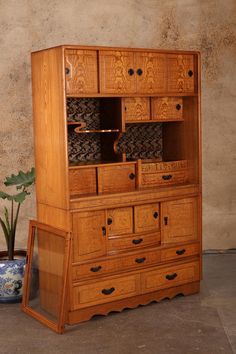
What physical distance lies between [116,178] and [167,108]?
2.52ft

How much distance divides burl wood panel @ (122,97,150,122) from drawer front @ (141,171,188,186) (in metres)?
0.48

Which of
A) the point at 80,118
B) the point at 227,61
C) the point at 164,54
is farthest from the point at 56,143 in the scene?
the point at 227,61

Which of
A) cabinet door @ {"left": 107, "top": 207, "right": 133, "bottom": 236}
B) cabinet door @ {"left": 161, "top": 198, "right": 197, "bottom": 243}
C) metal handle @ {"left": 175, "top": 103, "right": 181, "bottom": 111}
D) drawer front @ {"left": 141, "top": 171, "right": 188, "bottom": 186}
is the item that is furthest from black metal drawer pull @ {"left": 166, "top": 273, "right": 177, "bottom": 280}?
metal handle @ {"left": 175, "top": 103, "right": 181, "bottom": 111}

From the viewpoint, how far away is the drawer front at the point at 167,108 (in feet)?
15.6

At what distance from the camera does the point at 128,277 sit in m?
4.54

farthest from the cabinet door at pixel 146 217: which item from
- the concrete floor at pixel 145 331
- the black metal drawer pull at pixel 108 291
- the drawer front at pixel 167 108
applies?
the drawer front at pixel 167 108

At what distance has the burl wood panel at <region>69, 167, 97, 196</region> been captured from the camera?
14.3 ft

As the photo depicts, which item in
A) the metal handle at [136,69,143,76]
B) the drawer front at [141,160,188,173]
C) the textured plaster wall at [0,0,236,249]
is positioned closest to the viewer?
the metal handle at [136,69,143,76]

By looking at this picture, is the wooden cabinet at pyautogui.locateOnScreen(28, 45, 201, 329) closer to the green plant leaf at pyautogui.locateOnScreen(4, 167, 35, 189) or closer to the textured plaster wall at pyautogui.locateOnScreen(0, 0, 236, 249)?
the green plant leaf at pyautogui.locateOnScreen(4, 167, 35, 189)

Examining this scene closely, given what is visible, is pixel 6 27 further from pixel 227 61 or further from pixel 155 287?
pixel 155 287

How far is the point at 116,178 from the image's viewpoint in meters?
4.56

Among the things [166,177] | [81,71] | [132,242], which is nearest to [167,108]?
[166,177]

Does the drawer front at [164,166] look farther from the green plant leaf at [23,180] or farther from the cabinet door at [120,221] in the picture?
the green plant leaf at [23,180]

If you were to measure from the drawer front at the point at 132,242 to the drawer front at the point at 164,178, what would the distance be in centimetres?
43
